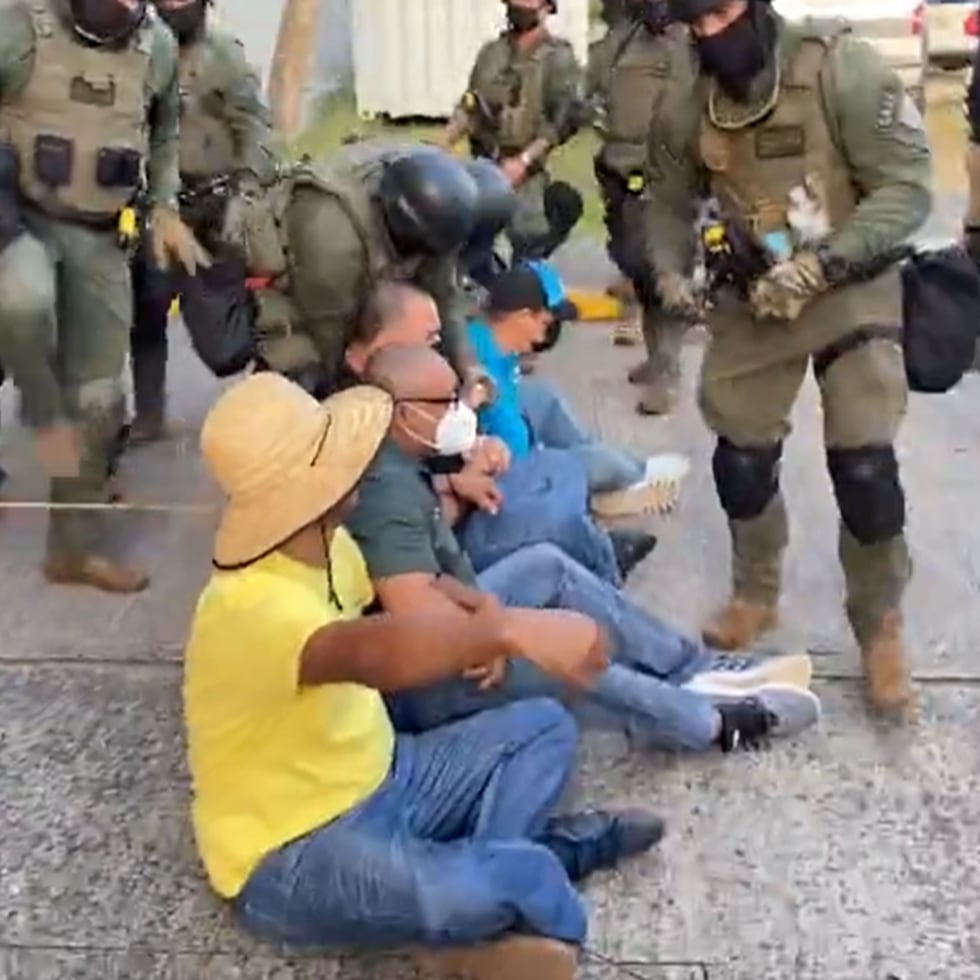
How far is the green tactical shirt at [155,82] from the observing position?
499 centimetres

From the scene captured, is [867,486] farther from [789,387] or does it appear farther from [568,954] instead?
[568,954]

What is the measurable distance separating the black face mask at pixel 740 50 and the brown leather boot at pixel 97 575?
7.11 feet

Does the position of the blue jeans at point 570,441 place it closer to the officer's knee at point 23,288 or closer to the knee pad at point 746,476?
the knee pad at point 746,476

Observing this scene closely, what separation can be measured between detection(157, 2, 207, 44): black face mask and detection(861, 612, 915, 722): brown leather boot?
9.59 feet

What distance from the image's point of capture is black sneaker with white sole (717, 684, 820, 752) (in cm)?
429

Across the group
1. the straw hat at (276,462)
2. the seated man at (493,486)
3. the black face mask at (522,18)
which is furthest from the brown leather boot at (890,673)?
the black face mask at (522,18)

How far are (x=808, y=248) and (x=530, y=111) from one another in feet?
10.6

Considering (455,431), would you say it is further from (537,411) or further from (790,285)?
(537,411)

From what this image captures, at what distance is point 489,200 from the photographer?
14.9ft

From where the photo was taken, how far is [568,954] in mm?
3365

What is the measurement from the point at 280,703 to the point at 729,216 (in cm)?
179

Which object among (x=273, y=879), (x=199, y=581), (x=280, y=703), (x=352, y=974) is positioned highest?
(x=280, y=703)

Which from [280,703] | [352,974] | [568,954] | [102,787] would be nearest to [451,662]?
[280,703]

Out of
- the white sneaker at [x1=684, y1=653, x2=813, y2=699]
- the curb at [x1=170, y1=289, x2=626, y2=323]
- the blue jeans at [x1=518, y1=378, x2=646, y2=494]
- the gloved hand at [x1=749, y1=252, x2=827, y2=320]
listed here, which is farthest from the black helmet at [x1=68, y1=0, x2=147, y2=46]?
the curb at [x1=170, y1=289, x2=626, y2=323]
